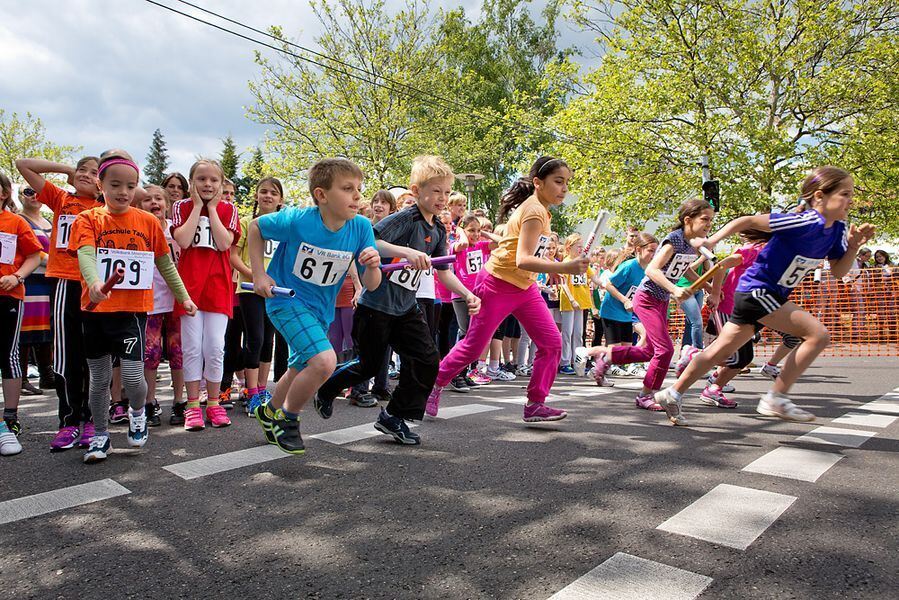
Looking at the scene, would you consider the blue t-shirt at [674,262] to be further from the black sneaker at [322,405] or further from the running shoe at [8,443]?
the running shoe at [8,443]

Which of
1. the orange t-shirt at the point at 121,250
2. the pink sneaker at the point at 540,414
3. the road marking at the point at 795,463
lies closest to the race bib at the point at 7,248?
the orange t-shirt at the point at 121,250

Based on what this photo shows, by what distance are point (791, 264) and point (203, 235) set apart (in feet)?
14.1

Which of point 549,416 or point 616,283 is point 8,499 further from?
point 616,283

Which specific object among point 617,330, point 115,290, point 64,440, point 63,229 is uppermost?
point 63,229

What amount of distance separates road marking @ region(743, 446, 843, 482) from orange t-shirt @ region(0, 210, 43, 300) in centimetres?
480

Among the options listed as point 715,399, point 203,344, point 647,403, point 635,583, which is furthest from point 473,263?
point 635,583

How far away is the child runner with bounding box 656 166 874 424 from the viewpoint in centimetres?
419

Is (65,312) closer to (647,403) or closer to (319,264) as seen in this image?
(319,264)

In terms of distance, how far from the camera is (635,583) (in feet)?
6.66

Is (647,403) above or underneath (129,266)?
underneath

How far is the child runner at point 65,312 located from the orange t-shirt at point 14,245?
278mm

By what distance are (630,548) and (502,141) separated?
3325cm

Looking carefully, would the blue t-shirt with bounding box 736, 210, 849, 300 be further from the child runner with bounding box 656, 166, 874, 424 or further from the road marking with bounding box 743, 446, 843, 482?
the road marking with bounding box 743, 446, 843, 482

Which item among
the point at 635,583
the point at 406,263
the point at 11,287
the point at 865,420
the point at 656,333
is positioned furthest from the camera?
the point at 656,333
